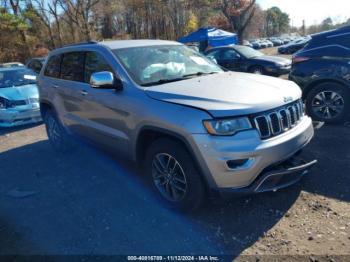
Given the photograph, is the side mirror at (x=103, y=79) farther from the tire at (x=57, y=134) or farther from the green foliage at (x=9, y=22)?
the green foliage at (x=9, y=22)

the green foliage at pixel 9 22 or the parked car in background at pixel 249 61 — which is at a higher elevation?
the green foliage at pixel 9 22

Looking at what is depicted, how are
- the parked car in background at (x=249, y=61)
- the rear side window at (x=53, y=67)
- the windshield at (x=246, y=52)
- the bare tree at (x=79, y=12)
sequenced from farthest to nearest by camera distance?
1. the bare tree at (x=79, y=12)
2. the windshield at (x=246, y=52)
3. the parked car in background at (x=249, y=61)
4. the rear side window at (x=53, y=67)

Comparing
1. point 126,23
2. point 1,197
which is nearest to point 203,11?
point 126,23

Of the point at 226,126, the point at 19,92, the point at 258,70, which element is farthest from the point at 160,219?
the point at 258,70

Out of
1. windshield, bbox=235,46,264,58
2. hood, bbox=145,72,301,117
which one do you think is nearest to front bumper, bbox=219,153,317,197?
hood, bbox=145,72,301,117

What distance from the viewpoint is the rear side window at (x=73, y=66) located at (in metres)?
4.86

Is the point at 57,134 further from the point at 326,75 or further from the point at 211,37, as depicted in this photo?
the point at 211,37

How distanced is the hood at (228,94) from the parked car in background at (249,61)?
30.3ft

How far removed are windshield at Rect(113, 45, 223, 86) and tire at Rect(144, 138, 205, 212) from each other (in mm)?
818

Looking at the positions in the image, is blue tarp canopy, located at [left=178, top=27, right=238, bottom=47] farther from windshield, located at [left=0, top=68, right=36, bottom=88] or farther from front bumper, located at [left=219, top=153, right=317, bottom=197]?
front bumper, located at [left=219, top=153, right=317, bottom=197]

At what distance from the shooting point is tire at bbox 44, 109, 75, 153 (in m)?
5.84

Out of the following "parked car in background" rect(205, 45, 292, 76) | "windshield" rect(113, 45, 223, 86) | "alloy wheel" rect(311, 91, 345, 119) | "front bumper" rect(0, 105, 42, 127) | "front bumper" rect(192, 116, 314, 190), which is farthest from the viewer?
"parked car in background" rect(205, 45, 292, 76)

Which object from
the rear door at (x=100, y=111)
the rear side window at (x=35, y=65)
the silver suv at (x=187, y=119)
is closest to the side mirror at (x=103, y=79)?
the silver suv at (x=187, y=119)

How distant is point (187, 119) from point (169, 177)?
0.79 metres
